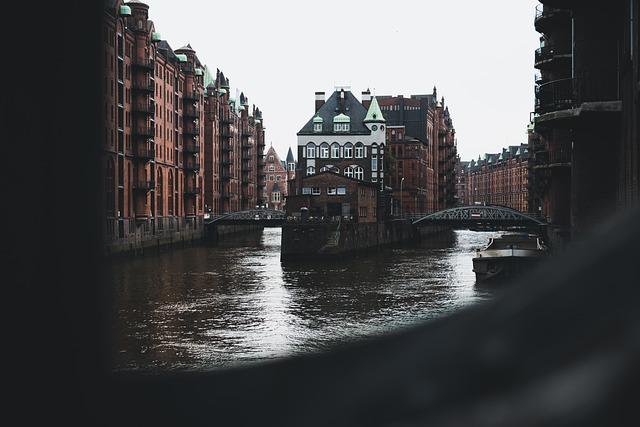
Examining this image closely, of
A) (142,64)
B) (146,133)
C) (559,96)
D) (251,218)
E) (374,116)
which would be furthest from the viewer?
(374,116)

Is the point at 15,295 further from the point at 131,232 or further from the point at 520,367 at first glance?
the point at 131,232

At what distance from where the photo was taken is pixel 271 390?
33.7 inches

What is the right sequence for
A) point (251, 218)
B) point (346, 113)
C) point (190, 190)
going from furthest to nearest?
point (346, 113) < point (251, 218) < point (190, 190)

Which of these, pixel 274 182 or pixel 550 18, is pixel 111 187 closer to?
pixel 550 18

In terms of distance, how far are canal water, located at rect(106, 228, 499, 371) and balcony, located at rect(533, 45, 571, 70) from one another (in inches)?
395

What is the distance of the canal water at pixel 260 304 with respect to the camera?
2036cm

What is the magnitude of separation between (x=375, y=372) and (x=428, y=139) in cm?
12546

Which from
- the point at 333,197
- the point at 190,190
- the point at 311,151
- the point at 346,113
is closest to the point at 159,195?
the point at 190,190

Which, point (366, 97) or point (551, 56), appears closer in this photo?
point (551, 56)

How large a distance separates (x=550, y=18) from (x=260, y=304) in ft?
54.5

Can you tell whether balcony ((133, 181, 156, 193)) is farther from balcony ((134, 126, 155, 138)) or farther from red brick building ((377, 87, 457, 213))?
red brick building ((377, 87, 457, 213))

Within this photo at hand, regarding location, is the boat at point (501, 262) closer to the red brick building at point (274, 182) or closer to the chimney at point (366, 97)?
the chimney at point (366, 97)

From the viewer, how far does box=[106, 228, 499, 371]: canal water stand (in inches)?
802

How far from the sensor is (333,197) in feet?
229
